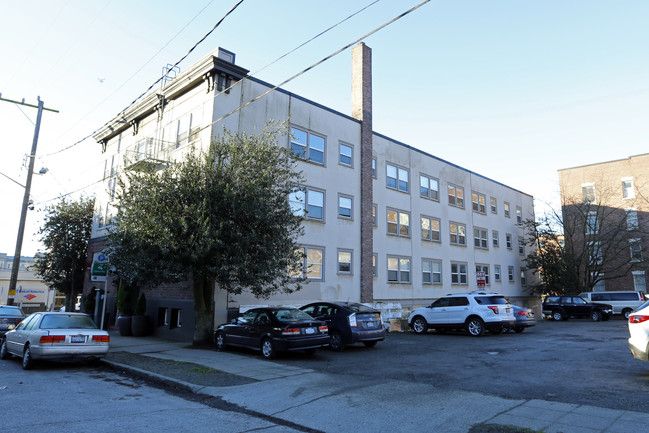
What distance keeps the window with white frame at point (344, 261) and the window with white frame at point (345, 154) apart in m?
4.65

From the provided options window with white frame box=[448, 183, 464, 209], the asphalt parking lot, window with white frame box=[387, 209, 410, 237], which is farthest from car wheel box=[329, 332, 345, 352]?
window with white frame box=[448, 183, 464, 209]

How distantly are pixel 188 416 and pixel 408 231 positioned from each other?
21736 mm

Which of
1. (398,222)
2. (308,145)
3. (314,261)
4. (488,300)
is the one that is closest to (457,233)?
(398,222)

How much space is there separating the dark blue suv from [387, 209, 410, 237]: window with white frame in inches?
468

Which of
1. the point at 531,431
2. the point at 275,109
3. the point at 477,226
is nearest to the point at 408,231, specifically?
the point at 477,226

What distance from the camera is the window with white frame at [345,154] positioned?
2294 centimetres

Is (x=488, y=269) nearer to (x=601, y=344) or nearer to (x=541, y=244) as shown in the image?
(x=541, y=244)

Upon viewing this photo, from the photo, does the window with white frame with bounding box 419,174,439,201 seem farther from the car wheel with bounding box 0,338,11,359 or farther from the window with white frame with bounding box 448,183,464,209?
A: the car wheel with bounding box 0,338,11,359

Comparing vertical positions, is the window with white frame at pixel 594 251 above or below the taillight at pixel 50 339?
above

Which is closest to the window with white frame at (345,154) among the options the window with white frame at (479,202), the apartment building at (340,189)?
the apartment building at (340,189)

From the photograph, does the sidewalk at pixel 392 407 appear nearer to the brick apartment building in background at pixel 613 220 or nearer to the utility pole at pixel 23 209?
the utility pole at pixel 23 209

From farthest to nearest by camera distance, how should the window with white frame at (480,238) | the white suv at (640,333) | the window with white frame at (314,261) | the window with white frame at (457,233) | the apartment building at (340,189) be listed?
the window with white frame at (480,238), the window with white frame at (457,233), the window with white frame at (314,261), the apartment building at (340,189), the white suv at (640,333)

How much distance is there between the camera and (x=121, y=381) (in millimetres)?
9766

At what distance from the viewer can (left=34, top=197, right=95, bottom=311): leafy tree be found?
2766cm
